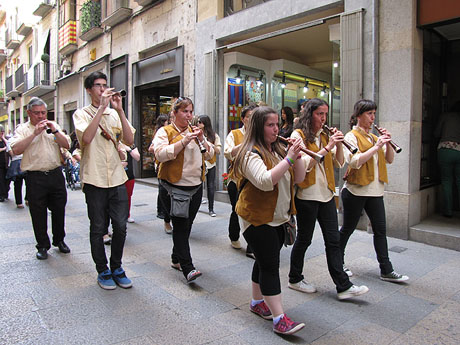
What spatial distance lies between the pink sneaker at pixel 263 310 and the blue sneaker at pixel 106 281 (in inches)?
55.1

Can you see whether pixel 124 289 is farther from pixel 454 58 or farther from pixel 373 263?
pixel 454 58

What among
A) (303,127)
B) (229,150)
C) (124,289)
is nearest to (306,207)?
(303,127)

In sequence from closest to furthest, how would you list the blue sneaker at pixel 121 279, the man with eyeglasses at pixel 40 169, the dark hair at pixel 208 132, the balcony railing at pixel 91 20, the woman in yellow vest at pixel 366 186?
the blue sneaker at pixel 121 279
the woman in yellow vest at pixel 366 186
the man with eyeglasses at pixel 40 169
the dark hair at pixel 208 132
the balcony railing at pixel 91 20

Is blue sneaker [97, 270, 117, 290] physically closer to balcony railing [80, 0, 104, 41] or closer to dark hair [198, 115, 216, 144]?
dark hair [198, 115, 216, 144]

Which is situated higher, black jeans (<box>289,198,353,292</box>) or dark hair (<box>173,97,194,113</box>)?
dark hair (<box>173,97,194,113</box>)

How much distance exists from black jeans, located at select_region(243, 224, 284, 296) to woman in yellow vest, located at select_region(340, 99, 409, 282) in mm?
1393

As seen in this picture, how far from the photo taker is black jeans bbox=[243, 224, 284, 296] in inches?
106

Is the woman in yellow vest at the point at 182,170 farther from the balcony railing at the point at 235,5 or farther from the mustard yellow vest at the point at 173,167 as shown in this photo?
the balcony railing at the point at 235,5

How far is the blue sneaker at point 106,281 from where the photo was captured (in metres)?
3.60

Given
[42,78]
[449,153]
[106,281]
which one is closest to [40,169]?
[106,281]

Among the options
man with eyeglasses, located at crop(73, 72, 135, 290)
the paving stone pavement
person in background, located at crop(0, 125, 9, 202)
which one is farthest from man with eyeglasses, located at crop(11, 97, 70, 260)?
person in background, located at crop(0, 125, 9, 202)

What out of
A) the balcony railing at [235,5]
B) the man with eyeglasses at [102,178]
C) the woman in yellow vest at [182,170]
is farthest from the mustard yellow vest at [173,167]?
the balcony railing at [235,5]

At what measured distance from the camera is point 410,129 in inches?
210

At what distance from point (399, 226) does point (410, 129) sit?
137 centimetres
